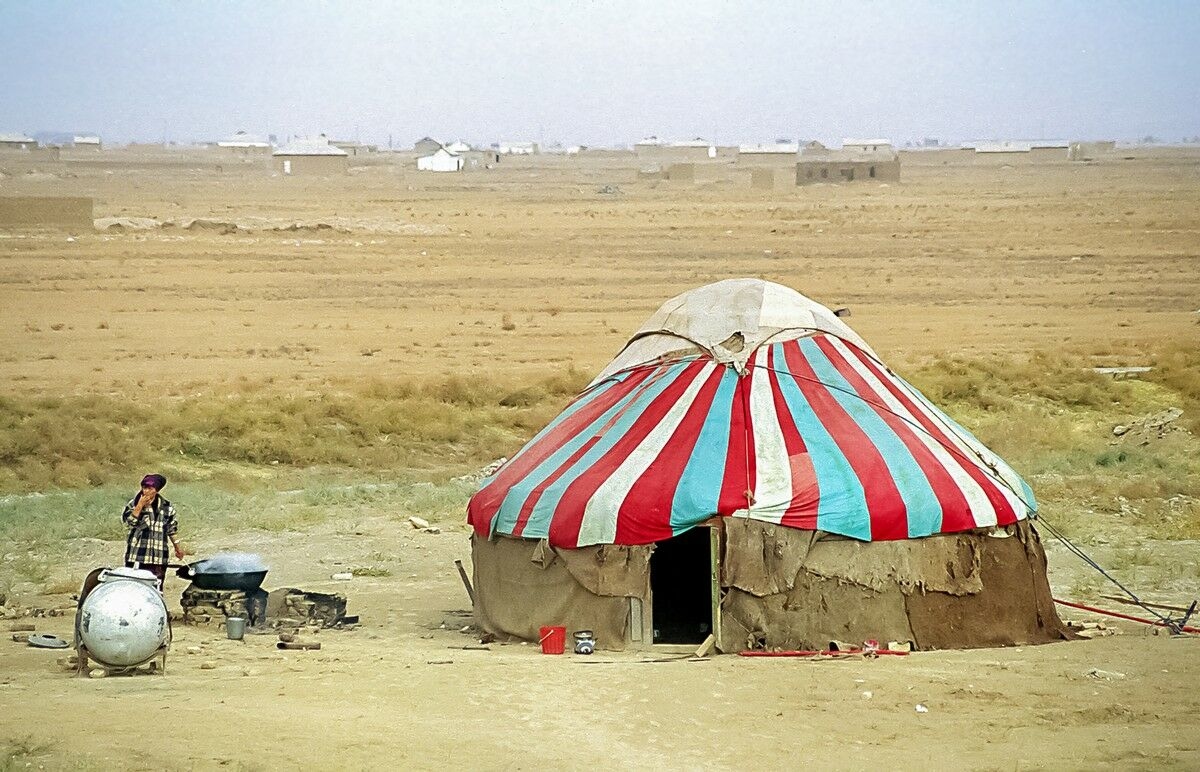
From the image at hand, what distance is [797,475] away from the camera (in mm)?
11062

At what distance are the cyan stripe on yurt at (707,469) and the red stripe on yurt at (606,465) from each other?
1.09 feet

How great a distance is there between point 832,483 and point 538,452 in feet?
7.60

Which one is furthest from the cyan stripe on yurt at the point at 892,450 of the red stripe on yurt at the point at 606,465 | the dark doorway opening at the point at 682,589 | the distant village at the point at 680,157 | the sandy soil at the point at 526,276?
the distant village at the point at 680,157

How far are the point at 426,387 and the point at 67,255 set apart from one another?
904 inches

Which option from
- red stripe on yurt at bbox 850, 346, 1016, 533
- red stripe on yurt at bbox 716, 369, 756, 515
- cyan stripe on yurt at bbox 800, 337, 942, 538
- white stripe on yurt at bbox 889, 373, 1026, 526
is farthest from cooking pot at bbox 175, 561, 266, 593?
white stripe on yurt at bbox 889, 373, 1026, 526

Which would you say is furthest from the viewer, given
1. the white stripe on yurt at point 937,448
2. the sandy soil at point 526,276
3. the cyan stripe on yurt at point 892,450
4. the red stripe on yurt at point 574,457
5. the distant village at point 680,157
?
the distant village at point 680,157

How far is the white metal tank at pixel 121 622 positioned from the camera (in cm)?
969

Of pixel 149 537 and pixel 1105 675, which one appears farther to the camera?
pixel 149 537

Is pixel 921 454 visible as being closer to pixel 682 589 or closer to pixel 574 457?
pixel 574 457

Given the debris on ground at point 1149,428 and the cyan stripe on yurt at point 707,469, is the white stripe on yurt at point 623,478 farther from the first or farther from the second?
the debris on ground at point 1149,428

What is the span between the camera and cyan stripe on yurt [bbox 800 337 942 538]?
1106 cm

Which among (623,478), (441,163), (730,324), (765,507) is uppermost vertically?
(441,163)

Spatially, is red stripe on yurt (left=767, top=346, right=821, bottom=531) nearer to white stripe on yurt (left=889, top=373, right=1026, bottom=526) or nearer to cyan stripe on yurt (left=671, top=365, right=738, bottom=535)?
cyan stripe on yurt (left=671, top=365, right=738, bottom=535)

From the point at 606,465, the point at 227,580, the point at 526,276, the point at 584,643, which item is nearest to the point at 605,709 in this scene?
the point at 584,643
